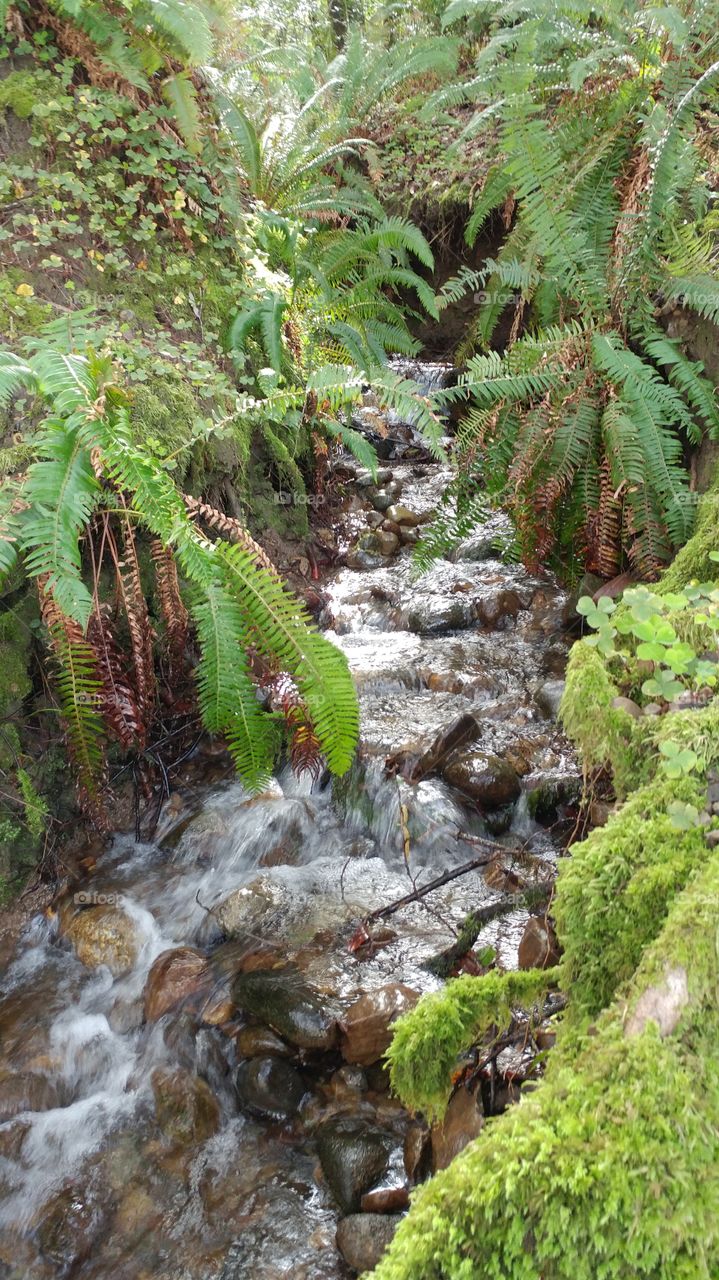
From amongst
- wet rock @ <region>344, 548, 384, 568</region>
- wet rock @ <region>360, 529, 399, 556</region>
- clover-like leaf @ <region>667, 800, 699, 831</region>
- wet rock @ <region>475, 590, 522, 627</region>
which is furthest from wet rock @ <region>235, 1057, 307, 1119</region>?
wet rock @ <region>360, 529, 399, 556</region>

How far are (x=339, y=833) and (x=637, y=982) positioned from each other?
8.95 feet

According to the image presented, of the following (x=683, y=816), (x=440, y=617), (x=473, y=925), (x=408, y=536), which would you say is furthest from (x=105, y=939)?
(x=408, y=536)

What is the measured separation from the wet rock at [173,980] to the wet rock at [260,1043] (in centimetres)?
33

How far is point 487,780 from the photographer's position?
11.8ft

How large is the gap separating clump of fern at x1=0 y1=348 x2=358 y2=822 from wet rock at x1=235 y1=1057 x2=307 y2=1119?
114 cm

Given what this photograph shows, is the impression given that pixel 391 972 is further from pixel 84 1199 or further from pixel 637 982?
pixel 637 982

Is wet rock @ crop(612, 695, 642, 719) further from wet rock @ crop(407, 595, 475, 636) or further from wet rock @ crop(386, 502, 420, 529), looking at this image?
wet rock @ crop(386, 502, 420, 529)

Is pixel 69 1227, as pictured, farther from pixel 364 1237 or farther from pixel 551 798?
pixel 551 798

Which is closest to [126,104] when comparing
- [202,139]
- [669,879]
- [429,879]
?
[202,139]

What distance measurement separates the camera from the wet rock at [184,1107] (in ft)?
8.38

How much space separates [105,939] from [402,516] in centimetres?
438

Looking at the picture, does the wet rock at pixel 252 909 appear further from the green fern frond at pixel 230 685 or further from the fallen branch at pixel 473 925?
the fallen branch at pixel 473 925

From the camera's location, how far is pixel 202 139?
187 inches

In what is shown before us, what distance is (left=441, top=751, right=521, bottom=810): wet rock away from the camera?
3576mm
